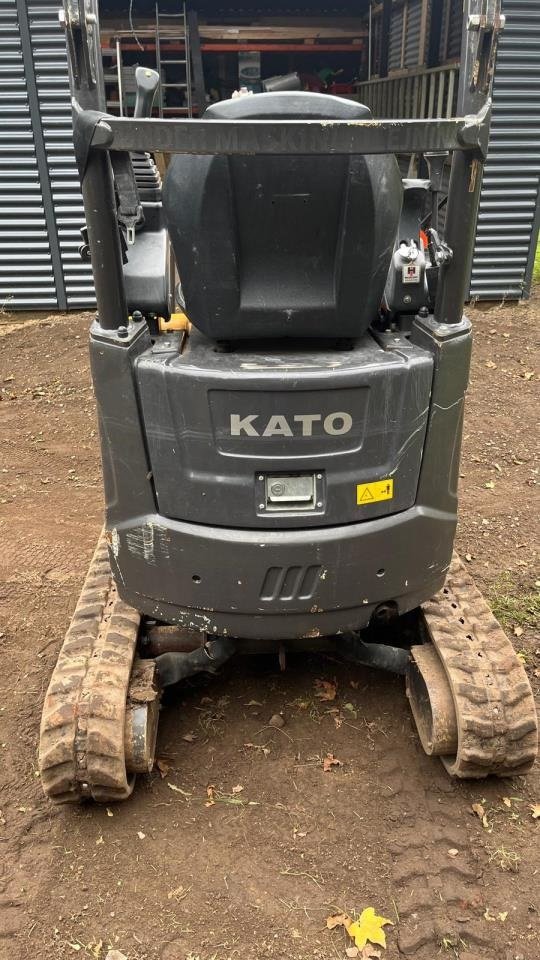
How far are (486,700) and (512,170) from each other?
24.0 ft

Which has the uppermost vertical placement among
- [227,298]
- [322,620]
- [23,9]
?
[23,9]

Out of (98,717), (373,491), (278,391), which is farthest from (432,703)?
(278,391)

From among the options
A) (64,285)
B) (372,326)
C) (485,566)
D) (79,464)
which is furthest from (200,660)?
(64,285)

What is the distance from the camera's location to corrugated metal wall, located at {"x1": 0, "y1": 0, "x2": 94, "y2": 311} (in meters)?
7.77

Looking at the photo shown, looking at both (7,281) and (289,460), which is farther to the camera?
(7,281)

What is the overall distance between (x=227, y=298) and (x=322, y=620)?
3.67 feet

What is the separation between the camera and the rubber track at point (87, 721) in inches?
106

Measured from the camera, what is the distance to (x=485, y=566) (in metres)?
4.40

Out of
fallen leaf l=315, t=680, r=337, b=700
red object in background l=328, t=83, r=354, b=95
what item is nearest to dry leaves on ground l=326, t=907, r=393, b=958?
fallen leaf l=315, t=680, r=337, b=700

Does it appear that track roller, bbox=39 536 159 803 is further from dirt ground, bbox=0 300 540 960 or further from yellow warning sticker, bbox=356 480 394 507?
yellow warning sticker, bbox=356 480 394 507

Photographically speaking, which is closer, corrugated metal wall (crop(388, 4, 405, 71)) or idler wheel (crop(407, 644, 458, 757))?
idler wheel (crop(407, 644, 458, 757))

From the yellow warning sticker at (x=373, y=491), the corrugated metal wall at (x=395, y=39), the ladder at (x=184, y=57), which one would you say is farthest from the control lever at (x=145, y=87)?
the corrugated metal wall at (x=395, y=39)

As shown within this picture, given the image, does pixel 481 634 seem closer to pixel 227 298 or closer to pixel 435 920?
pixel 435 920

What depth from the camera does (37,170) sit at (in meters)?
8.26
